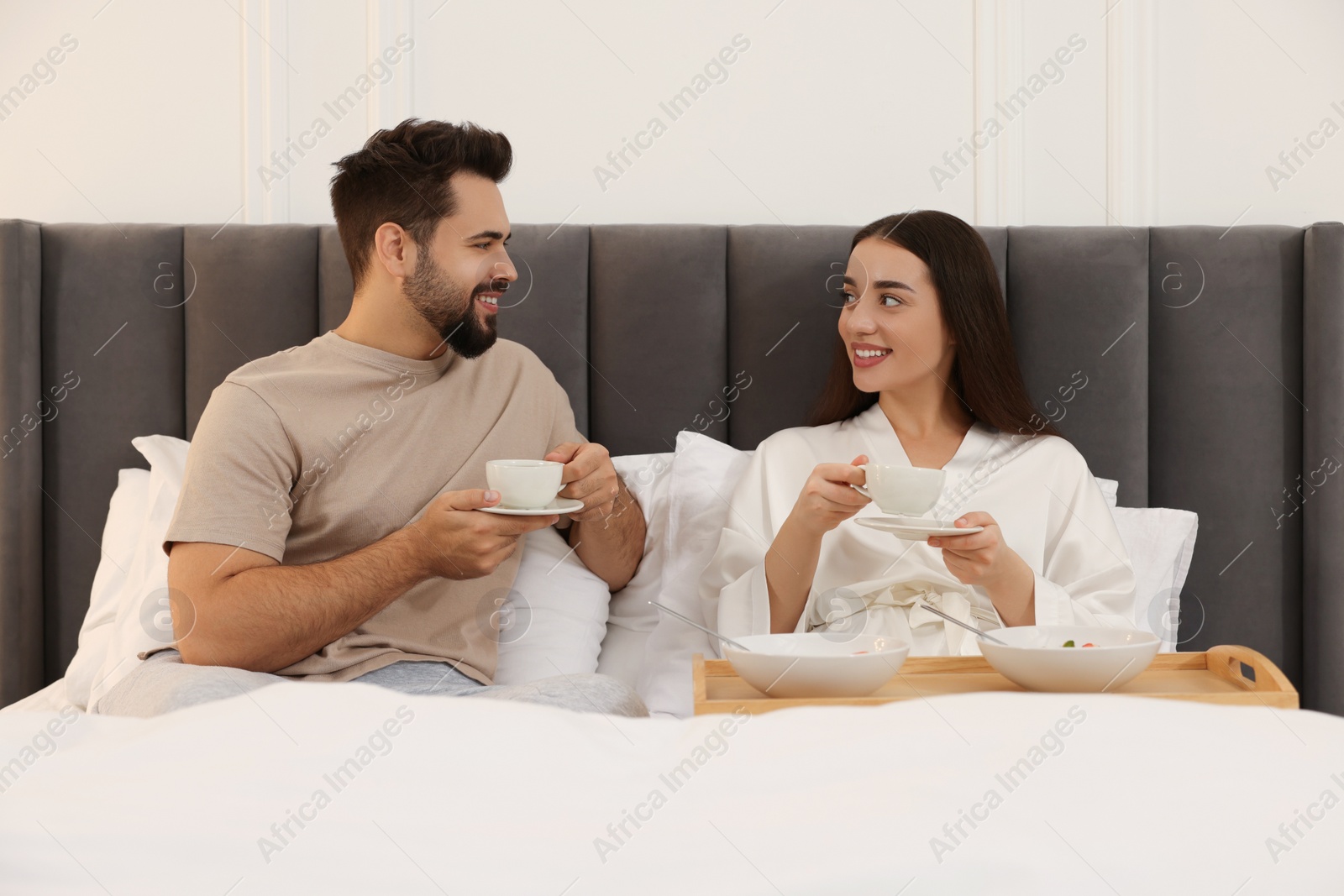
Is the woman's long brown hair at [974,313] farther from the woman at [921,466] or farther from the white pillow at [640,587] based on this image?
the white pillow at [640,587]

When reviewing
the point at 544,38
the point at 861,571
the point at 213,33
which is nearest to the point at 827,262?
the point at 861,571

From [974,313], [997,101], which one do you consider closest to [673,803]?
[974,313]

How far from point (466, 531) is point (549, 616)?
0.35m

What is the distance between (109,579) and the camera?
177 centimetres

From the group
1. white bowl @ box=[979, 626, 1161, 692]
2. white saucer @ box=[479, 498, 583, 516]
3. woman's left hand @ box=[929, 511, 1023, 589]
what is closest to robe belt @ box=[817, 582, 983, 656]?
woman's left hand @ box=[929, 511, 1023, 589]

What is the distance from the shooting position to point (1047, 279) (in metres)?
1.93

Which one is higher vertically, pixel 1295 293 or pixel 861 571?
pixel 1295 293

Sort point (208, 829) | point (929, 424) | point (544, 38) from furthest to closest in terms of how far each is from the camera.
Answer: point (544, 38) < point (929, 424) < point (208, 829)

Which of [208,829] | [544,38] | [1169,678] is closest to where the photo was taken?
[208,829]

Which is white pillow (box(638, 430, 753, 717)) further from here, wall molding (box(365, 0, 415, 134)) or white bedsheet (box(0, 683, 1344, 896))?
wall molding (box(365, 0, 415, 134))

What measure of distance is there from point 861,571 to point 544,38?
134 cm

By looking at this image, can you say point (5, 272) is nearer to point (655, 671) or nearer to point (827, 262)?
point (655, 671)

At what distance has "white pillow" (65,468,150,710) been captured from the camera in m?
1.66

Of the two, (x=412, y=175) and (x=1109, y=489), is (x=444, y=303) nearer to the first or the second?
(x=412, y=175)
